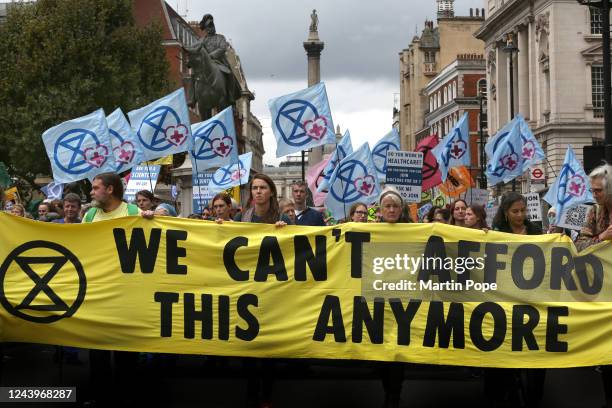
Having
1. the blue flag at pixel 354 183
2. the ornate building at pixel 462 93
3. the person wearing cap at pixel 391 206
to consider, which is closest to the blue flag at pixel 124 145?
the blue flag at pixel 354 183

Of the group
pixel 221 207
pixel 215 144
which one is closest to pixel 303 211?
pixel 221 207

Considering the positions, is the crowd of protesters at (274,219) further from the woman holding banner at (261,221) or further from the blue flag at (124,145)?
the blue flag at (124,145)

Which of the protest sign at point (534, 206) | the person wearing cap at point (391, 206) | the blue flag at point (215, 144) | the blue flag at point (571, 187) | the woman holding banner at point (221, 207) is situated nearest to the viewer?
the person wearing cap at point (391, 206)

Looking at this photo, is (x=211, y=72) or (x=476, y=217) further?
(x=211, y=72)

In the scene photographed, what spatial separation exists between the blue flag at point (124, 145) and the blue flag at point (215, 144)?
116cm

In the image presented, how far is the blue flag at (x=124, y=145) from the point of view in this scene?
51.4ft

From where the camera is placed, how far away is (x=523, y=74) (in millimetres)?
63750

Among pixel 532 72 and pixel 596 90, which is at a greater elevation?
pixel 532 72

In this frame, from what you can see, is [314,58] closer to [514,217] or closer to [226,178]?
[226,178]

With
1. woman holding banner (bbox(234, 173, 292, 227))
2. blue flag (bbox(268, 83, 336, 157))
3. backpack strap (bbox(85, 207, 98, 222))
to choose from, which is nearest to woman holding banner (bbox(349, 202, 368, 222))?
blue flag (bbox(268, 83, 336, 157))

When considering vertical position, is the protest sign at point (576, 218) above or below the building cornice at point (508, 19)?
below

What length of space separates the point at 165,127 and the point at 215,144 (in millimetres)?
1679

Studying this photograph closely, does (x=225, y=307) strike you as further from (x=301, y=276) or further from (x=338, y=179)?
(x=338, y=179)

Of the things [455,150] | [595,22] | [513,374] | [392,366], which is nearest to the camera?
[392,366]
